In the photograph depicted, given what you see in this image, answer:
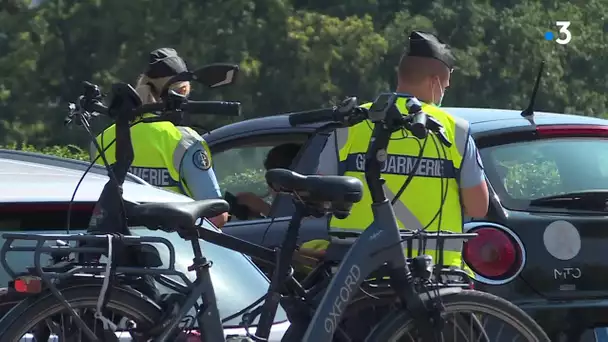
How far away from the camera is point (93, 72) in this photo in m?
35.4

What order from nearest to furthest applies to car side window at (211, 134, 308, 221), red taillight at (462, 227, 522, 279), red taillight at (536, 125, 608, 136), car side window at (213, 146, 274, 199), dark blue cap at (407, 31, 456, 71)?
dark blue cap at (407, 31, 456, 71) < red taillight at (462, 227, 522, 279) < red taillight at (536, 125, 608, 136) < car side window at (211, 134, 308, 221) < car side window at (213, 146, 274, 199)

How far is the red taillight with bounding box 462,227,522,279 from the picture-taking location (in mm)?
5152

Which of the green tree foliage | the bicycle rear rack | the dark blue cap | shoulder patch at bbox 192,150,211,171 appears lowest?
the green tree foliage

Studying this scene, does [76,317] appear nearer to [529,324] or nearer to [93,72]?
[529,324]

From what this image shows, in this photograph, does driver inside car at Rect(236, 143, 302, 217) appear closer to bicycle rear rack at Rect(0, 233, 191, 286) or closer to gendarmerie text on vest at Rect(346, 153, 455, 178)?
gendarmerie text on vest at Rect(346, 153, 455, 178)

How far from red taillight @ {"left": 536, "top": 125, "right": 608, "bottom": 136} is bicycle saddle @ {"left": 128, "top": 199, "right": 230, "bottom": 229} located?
2233mm

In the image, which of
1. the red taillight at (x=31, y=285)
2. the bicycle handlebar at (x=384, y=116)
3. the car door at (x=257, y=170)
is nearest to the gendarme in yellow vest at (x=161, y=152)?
the car door at (x=257, y=170)

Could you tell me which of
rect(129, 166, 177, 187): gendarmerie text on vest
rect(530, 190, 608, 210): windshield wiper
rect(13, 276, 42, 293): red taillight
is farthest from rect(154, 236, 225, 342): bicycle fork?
rect(530, 190, 608, 210): windshield wiper

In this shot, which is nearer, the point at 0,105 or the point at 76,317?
the point at 76,317

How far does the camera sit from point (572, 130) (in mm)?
5621

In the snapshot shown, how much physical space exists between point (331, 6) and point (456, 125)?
1367 inches

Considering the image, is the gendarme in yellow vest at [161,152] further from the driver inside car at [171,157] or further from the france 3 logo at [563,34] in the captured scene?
the france 3 logo at [563,34]

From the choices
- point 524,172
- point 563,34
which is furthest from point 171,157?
point 563,34

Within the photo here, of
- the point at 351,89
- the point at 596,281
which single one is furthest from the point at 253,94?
the point at 596,281
